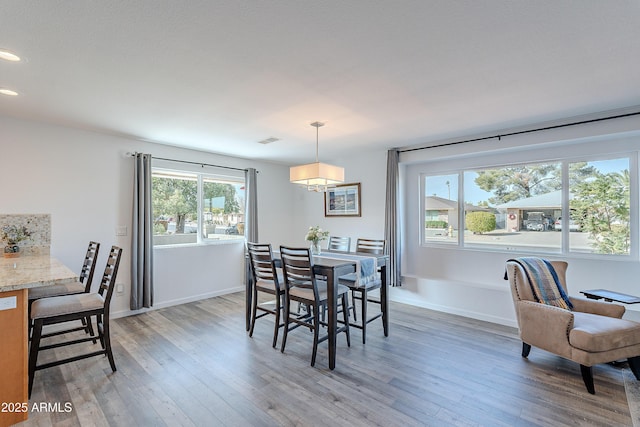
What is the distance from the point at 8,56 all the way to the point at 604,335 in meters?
4.65

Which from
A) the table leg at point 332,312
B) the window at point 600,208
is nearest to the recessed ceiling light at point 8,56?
the table leg at point 332,312

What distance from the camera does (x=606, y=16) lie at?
165cm

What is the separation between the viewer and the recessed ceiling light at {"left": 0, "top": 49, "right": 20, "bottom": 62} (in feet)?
6.48

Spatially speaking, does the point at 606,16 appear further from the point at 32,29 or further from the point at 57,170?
the point at 57,170

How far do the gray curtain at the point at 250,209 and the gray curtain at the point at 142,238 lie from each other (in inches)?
61.7

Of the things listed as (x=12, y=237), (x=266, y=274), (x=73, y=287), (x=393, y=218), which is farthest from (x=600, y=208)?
(x=12, y=237)

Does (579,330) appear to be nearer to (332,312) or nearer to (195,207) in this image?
(332,312)

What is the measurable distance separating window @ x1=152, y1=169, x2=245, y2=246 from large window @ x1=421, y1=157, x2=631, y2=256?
3236 mm

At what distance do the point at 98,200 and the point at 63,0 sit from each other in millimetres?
2966

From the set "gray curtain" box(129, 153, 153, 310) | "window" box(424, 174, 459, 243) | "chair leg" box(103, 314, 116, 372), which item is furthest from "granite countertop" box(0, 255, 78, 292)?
→ "window" box(424, 174, 459, 243)

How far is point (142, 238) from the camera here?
4.09 metres

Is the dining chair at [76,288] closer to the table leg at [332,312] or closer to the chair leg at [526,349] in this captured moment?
the table leg at [332,312]

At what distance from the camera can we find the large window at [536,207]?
134 inches

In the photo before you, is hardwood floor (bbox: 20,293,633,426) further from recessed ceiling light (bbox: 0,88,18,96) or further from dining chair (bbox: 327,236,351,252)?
recessed ceiling light (bbox: 0,88,18,96)
